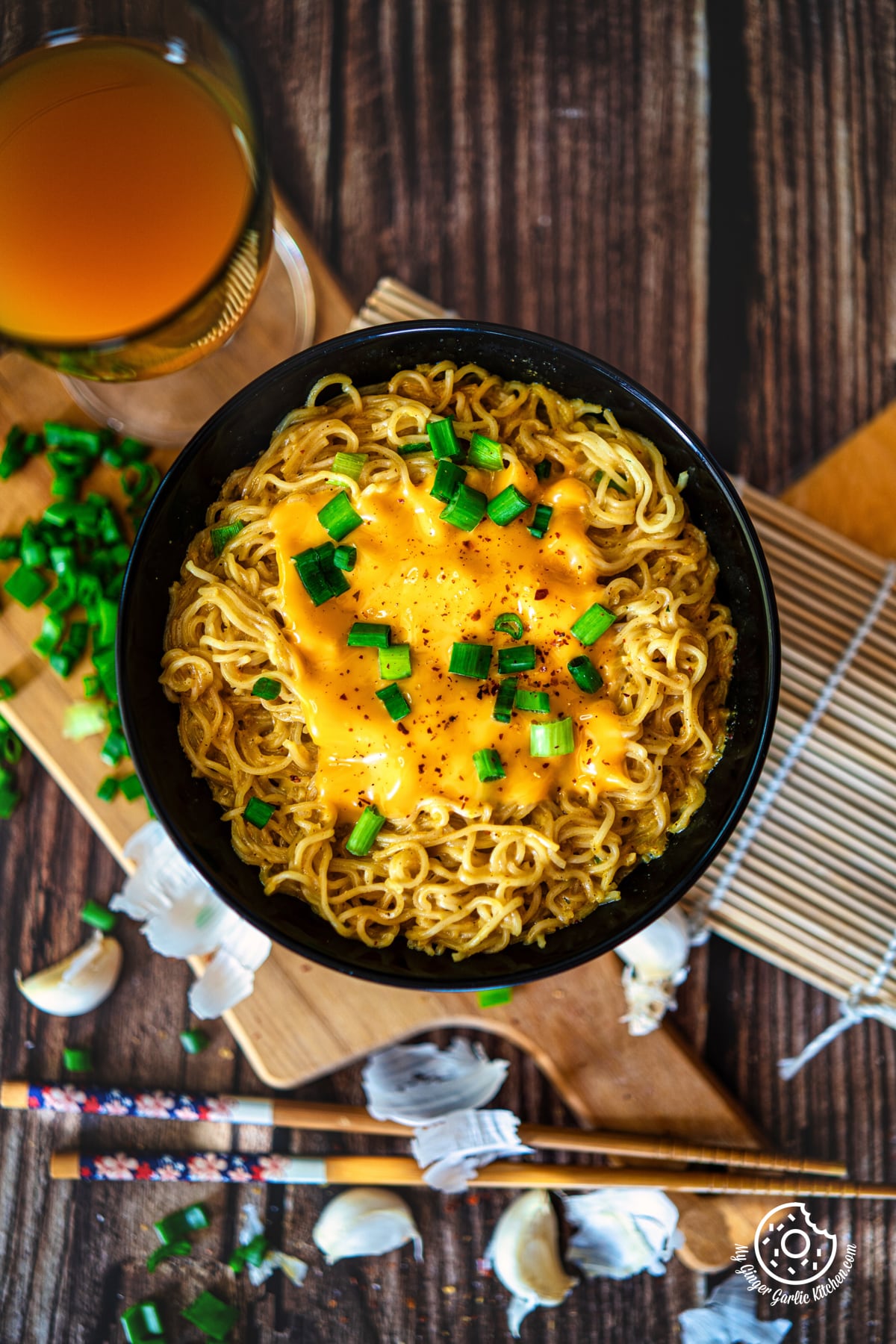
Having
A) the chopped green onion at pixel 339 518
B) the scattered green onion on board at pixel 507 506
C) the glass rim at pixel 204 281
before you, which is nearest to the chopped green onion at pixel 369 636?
the chopped green onion at pixel 339 518

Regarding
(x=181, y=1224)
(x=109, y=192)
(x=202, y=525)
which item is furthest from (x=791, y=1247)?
(x=109, y=192)

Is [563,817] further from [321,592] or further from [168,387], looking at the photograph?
[168,387]

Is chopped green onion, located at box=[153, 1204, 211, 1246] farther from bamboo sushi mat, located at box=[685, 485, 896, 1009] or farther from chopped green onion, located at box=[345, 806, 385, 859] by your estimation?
bamboo sushi mat, located at box=[685, 485, 896, 1009]

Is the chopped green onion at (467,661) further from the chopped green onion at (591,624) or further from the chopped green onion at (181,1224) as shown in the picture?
the chopped green onion at (181,1224)

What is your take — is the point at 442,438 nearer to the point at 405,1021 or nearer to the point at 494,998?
the point at 494,998

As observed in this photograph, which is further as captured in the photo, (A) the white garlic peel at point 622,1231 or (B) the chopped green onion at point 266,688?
(A) the white garlic peel at point 622,1231

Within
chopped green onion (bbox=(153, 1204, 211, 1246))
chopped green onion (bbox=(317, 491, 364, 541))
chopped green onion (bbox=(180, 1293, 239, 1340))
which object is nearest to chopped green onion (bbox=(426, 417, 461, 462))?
chopped green onion (bbox=(317, 491, 364, 541))
